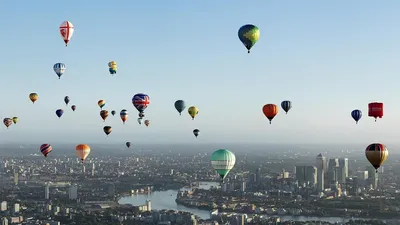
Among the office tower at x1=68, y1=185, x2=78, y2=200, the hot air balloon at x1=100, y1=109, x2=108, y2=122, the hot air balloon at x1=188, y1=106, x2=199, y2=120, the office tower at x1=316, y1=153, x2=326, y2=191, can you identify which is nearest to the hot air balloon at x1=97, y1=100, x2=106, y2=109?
the hot air balloon at x1=100, y1=109, x2=108, y2=122

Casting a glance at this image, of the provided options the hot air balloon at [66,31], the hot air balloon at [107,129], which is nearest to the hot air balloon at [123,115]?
the hot air balloon at [107,129]

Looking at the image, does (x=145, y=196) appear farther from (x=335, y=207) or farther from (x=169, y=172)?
(x=169, y=172)

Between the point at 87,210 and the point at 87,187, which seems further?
the point at 87,187

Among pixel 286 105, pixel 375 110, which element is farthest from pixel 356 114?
pixel 375 110

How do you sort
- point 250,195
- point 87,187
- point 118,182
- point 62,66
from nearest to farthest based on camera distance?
point 62,66
point 250,195
point 87,187
point 118,182

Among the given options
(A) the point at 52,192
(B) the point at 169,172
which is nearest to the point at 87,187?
A: (A) the point at 52,192

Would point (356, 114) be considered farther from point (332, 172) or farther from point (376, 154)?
point (332, 172)

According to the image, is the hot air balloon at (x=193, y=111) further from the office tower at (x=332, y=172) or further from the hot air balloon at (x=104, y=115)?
the office tower at (x=332, y=172)
